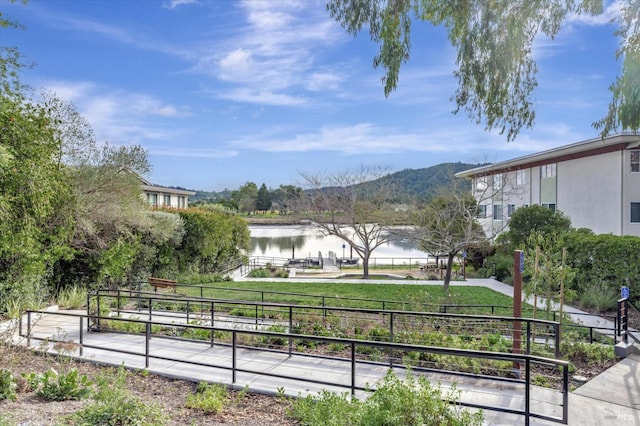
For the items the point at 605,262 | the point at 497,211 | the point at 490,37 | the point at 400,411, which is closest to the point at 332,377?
the point at 400,411

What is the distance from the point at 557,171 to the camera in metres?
27.6

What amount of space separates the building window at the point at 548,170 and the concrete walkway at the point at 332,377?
2384 cm

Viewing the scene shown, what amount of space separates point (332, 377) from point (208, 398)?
1894 millimetres

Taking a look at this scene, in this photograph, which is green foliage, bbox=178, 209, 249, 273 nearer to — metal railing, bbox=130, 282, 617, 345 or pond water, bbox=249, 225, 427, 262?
metal railing, bbox=130, 282, 617, 345

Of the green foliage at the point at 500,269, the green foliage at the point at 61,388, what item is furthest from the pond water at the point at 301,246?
the green foliage at the point at 61,388

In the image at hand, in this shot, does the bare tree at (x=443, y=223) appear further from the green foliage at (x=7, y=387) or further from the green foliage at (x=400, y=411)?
the green foliage at (x=7, y=387)

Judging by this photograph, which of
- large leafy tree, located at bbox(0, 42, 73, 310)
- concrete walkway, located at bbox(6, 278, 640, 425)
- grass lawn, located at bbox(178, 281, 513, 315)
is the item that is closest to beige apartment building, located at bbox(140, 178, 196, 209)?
grass lawn, located at bbox(178, 281, 513, 315)

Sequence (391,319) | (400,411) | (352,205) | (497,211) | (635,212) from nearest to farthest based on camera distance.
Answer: (400,411) → (391,319) → (635,212) → (352,205) → (497,211)

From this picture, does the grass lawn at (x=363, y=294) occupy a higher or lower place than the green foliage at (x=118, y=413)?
lower

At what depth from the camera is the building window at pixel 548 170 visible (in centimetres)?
2820

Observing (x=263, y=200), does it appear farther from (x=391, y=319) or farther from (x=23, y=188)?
(x=391, y=319)

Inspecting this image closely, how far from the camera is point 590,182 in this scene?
24.1 m

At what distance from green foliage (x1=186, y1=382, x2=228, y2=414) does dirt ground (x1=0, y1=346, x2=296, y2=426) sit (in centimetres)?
6

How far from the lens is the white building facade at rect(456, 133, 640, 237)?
69.8ft
